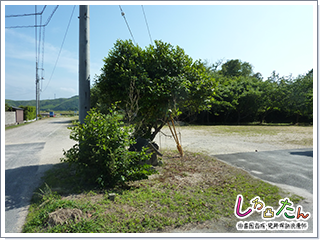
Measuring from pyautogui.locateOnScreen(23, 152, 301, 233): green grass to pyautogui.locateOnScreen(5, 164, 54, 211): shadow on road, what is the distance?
205 millimetres

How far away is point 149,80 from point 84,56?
5.98ft

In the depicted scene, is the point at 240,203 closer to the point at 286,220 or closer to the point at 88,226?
the point at 286,220

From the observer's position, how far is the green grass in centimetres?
291

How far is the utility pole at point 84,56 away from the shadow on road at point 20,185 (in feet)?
5.91

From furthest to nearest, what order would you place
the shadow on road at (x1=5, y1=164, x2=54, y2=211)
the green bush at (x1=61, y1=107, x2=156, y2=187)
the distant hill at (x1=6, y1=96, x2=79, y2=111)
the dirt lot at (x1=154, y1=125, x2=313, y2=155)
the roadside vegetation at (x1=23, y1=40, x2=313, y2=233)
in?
the distant hill at (x1=6, y1=96, x2=79, y2=111) → the dirt lot at (x1=154, y1=125, x2=313, y2=155) → the green bush at (x1=61, y1=107, x2=156, y2=187) → the shadow on road at (x1=5, y1=164, x2=54, y2=211) → the roadside vegetation at (x1=23, y1=40, x2=313, y2=233)

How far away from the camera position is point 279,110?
2642 cm

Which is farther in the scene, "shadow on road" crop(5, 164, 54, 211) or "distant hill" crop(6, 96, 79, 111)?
"distant hill" crop(6, 96, 79, 111)

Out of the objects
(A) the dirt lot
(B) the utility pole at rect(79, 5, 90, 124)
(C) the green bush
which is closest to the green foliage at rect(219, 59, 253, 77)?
(A) the dirt lot

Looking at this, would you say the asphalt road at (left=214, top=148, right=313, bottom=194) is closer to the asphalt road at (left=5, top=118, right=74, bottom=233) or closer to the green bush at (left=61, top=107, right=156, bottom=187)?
the green bush at (left=61, top=107, right=156, bottom=187)

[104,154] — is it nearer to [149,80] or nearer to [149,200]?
[149,200]

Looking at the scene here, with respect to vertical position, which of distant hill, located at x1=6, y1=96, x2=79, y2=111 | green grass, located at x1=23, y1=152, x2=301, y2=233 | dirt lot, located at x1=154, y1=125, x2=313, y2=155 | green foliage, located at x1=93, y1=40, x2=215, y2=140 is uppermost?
distant hill, located at x1=6, y1=96, x2=79, y2=111

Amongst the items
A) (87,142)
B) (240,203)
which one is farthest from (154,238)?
(87,142)

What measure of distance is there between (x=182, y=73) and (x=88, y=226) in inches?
175

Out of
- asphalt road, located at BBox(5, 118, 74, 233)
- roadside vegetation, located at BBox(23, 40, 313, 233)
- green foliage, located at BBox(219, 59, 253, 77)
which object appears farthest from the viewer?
green foliage, located at BBox(219, 59, 253, 77)
